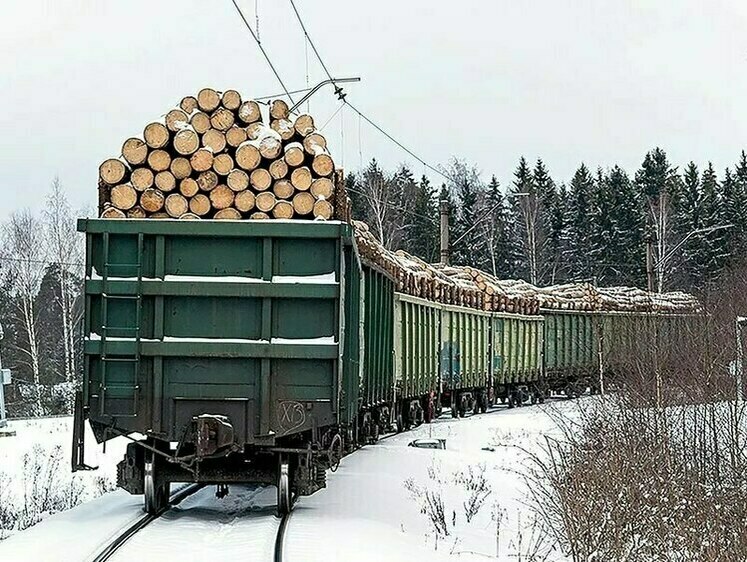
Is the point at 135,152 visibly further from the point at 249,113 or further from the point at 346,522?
the point at 346,522

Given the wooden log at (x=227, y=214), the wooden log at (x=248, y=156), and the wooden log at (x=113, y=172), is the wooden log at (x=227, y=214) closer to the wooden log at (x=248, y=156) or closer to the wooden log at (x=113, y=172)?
the wooden log at (x=248, y=156)

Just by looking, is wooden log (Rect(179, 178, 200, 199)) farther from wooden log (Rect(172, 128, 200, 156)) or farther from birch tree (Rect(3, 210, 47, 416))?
birch tree (Rect(3, 210, 47, 416))

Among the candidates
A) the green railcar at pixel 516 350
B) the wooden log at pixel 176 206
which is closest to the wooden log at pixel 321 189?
the wooden log at pixel 176 206

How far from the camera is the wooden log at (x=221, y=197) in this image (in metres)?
11.7

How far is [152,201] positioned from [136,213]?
0.20 m

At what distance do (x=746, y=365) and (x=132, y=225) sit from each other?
9.07 meters

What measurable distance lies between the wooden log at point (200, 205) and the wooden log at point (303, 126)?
46.9 inches

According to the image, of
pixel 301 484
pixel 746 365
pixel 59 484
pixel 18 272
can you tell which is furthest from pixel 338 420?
pixel 18 272

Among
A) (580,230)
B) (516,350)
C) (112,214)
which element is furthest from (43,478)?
(580,230)

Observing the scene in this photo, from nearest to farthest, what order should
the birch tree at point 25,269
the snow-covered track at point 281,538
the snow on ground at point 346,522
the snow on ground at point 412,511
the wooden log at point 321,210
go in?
the snow-covered track at point 281,538, the snow on ground at point 346,522, the snow on ground at point 412,511, the wooden log at point 321,210, the birch tree at point 25,269

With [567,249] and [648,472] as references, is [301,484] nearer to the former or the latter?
[648,472]

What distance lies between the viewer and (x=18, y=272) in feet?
171

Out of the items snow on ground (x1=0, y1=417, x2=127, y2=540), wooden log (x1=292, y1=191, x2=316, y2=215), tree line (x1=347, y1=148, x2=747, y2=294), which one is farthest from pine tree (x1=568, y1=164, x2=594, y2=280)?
wooden log (x1=292, y1=191, x2=316, y2=215)

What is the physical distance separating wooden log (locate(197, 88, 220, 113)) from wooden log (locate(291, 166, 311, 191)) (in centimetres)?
118
